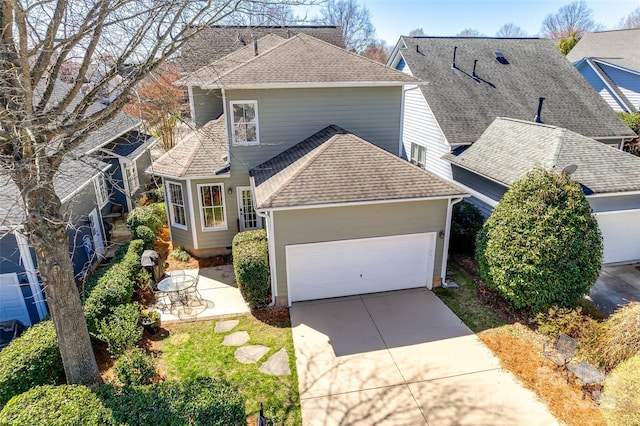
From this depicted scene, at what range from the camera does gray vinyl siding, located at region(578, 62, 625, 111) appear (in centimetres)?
2173

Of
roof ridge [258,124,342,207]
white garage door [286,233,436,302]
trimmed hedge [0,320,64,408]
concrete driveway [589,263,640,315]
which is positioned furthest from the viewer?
white garage door [286,233,436,302]

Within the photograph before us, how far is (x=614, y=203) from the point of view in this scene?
38.0 feet

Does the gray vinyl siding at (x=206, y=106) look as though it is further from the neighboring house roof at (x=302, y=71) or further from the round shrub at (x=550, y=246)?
the round shrub at (x=550, y=246)

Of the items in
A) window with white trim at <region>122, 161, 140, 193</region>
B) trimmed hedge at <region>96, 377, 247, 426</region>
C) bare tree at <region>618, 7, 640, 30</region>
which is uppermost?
bare tree at <region>618, 7, 640, 30</region>

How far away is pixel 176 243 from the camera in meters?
14.2

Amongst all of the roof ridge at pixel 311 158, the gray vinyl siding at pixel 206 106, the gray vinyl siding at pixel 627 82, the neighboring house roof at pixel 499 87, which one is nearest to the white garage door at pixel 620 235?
the neighboring house roof at pixel 499 87

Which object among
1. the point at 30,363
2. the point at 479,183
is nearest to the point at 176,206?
the point at 30,363

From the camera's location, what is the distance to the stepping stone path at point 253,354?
828 cm

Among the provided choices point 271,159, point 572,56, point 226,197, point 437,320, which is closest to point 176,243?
point 226,197

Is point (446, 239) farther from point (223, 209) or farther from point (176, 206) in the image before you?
point (176, 206)

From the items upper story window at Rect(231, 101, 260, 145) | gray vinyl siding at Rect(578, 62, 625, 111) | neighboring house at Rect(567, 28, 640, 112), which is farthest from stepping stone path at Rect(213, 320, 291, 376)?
gray vinyl siding at Rect(578, 62, 625, 111)

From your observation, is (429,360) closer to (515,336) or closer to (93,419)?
(515,336)

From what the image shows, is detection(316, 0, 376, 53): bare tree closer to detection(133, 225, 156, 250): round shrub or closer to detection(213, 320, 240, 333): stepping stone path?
detection(133, 225, 156, 250): round shrub

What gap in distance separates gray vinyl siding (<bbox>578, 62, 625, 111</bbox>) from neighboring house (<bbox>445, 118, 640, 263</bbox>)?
1233cm
